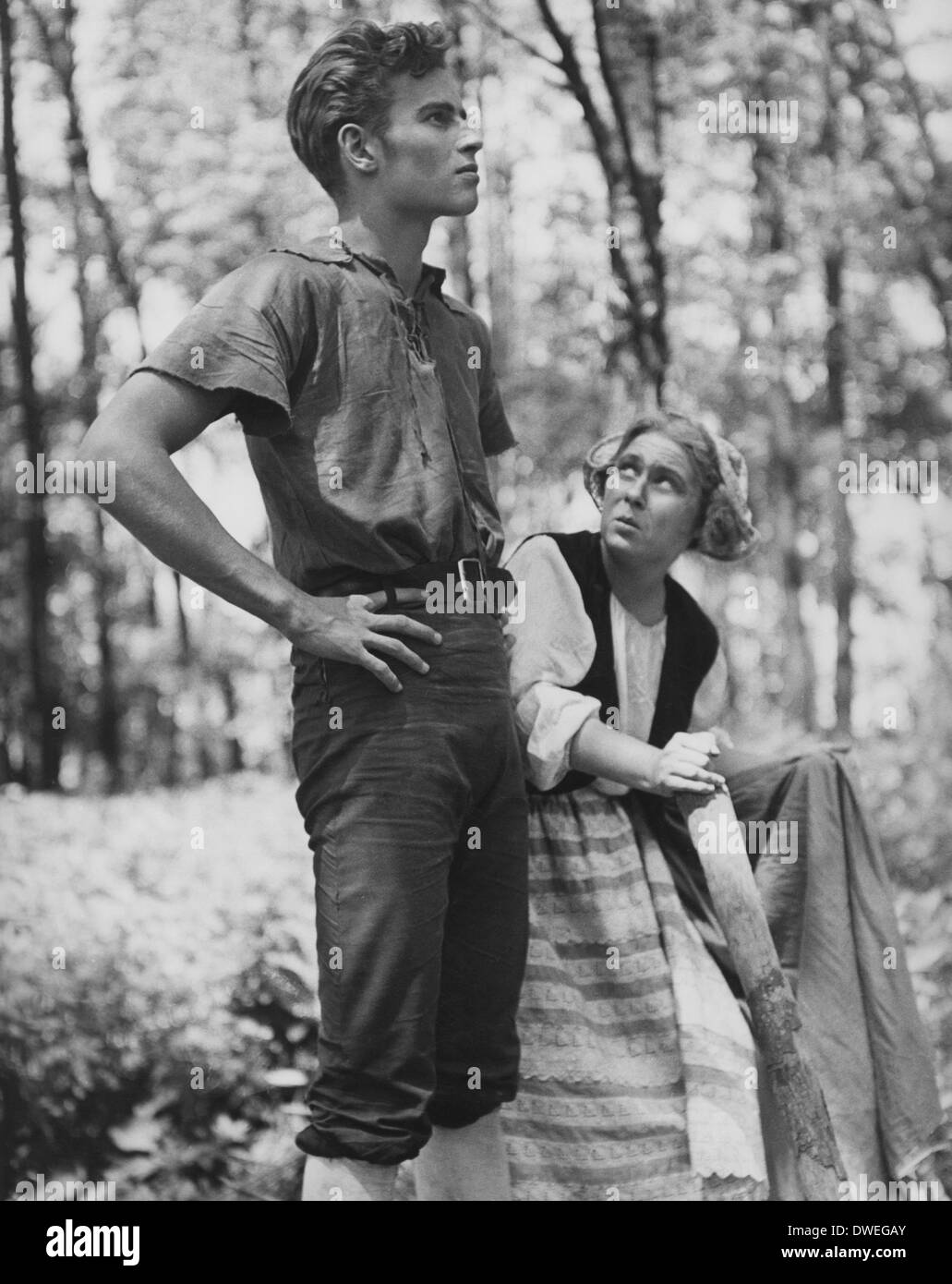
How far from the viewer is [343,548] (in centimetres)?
213

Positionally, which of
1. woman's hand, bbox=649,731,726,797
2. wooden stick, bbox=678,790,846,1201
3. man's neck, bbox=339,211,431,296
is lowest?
wooden stick, bbox=678,790,846,1201

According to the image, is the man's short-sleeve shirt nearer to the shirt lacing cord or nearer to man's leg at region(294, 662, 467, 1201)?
the shirt lacing cord

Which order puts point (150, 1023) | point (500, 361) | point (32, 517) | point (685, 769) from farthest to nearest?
point (32, 517), point (500, 361), point (150, 1023), point (685, 769)

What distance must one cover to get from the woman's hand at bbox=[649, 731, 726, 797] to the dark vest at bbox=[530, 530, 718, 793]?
207 millimetres

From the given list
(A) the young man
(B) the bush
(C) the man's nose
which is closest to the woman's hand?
(A) the young man

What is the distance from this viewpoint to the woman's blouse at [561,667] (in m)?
2.45

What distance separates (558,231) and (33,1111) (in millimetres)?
4016

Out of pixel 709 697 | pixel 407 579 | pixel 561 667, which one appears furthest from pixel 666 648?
pixel 407 579

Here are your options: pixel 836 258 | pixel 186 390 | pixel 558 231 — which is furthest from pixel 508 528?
pixel 186 390

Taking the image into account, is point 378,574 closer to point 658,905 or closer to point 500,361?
point 658,905

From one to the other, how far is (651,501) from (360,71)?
2.82ft

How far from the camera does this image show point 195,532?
1969mm

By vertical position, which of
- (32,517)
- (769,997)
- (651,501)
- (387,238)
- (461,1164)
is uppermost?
(32,517)

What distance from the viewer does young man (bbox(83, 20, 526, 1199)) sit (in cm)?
200
